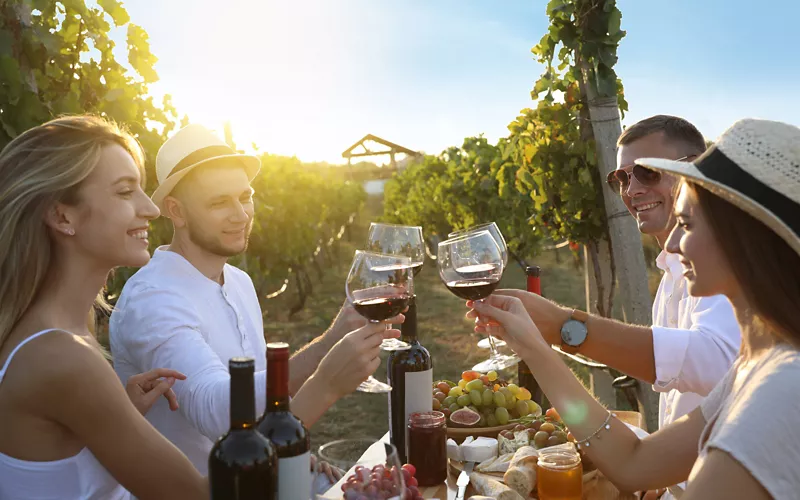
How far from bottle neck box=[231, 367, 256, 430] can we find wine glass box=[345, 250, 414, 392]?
0.80 m

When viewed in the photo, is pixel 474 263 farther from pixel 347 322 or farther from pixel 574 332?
pixel 574 332

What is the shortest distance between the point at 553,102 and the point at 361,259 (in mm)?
3828

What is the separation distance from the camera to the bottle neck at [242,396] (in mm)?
1206

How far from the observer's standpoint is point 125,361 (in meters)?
2.65

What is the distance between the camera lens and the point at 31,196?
6.29ft

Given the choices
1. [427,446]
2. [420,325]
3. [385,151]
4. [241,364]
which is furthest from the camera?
[385,151]

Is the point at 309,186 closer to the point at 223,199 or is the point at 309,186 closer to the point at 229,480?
the point at 223,199

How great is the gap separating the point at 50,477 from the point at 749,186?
1.85m

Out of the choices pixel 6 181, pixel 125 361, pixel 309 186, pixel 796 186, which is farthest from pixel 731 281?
pixel 309 186

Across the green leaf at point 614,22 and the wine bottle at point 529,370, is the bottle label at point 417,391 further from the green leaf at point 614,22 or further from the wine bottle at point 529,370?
the green leaf at point 614,22

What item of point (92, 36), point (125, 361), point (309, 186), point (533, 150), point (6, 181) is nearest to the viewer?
point (6, 181)

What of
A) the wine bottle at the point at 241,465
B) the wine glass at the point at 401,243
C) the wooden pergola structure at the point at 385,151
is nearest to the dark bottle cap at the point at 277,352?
the wine bottle at the point at 241,465

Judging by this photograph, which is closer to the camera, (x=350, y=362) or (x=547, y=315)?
(x=350, y=362)

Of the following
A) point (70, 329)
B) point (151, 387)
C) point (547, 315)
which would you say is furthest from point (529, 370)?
point (70, 329)
